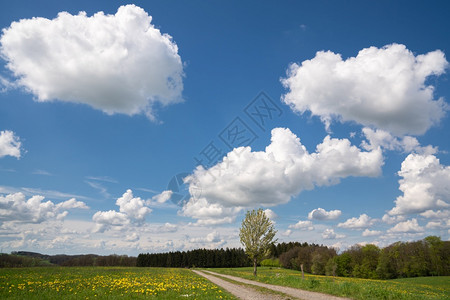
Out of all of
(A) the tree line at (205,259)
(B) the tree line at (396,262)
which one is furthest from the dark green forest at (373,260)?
(A) the tree line at (205,259)

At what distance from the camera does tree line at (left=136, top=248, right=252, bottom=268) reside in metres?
132

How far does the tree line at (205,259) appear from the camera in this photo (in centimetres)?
13150

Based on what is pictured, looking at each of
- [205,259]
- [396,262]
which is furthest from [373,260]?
[205,259]

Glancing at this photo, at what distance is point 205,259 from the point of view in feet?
433

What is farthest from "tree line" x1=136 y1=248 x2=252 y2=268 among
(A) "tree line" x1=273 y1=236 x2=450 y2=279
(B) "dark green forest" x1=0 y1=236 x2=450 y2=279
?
(A) "tree line" x1=273 y1=236 x2=450 y2=279

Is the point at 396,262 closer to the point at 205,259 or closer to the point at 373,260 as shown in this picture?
the point at 373,260

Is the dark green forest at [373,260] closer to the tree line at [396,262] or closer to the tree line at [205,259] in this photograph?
the tree line at [396,262]

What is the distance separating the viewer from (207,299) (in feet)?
41.3

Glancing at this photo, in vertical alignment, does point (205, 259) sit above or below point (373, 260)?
below

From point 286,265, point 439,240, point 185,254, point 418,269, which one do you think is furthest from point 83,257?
point 439,240

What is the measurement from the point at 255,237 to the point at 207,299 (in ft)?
96.7

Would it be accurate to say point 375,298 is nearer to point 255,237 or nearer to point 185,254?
point 255,237

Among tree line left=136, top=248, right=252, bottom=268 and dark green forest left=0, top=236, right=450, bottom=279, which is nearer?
dark green forest left=0, top=236, right=450, bottom=279

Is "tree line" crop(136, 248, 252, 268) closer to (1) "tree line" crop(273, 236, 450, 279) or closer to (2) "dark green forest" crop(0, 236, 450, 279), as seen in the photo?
(2) "dark green forest" crop(0, 236, 450, 279)
